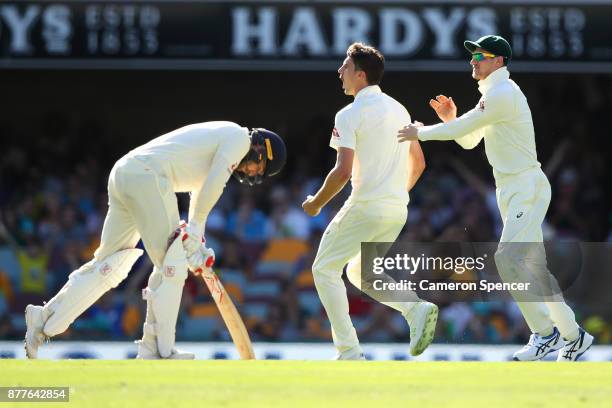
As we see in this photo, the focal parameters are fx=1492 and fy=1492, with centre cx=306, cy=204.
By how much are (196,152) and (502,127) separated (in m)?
1.82

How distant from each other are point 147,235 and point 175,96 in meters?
8.72

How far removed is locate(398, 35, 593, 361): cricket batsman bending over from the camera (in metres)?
8.73

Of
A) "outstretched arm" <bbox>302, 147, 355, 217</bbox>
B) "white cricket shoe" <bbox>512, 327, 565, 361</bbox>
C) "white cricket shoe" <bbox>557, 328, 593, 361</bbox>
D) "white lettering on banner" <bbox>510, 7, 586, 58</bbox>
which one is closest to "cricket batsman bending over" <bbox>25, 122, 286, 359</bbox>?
"outstretched arm" <bbox>302, 147, 355, 217</bbox>

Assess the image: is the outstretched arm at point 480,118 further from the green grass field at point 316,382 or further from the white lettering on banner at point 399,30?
the white lettering on banner at point 399,30

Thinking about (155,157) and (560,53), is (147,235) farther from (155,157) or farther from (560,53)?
(560,53)

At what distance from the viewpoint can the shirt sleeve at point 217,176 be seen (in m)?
8.56

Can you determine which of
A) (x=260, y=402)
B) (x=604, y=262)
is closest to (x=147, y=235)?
(x=260, y=402)

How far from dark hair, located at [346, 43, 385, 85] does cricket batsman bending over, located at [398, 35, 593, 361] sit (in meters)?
0.50

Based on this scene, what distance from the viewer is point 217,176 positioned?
860 centimetres

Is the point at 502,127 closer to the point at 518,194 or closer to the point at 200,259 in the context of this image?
the point at 518,194

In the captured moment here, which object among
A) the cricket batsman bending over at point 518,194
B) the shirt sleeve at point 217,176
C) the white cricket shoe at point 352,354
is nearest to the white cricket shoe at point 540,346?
the cricket batsman bending over at point 518,194

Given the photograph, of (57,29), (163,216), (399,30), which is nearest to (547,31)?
(399,30)

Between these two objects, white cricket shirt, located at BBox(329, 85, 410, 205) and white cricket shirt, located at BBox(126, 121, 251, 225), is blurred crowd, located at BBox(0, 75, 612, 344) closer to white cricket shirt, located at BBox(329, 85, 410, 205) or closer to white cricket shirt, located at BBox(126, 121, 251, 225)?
white cricket shirt, located at BBox(329, 85, 410, 205)

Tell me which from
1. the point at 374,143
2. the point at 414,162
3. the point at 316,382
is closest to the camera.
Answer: the point at 316,382
